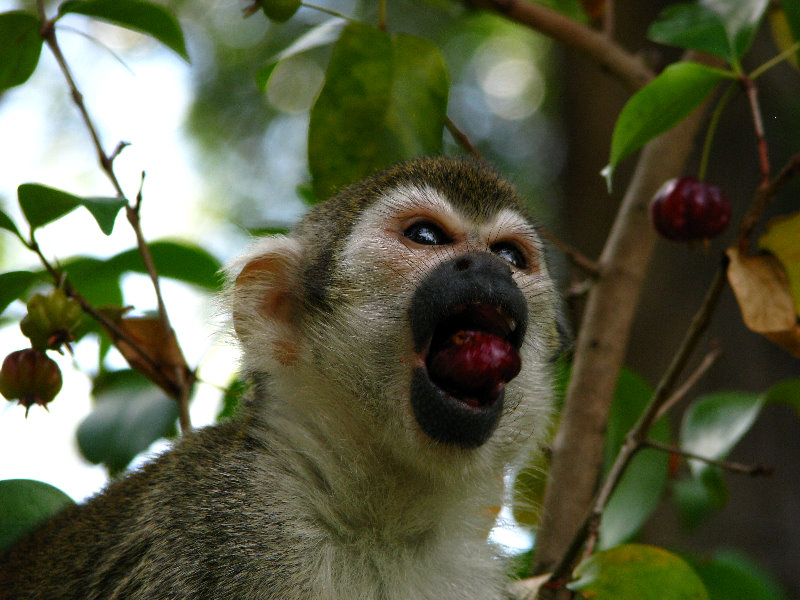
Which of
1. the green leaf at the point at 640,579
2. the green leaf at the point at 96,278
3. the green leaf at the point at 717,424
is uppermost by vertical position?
the green leaf at the point at 96,278

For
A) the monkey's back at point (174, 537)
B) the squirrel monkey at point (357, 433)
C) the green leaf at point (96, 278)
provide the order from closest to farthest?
the monkey's back at point (174, 537), the squirrel monkey at point (357, 433), the green leaf at point (96, 278)

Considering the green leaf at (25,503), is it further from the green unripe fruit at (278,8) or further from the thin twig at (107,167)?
the green unripe fruit at (278,8)

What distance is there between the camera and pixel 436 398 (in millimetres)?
2666

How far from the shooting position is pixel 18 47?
9.75 ft

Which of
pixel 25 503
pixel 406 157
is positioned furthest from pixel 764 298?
pixel 25 503

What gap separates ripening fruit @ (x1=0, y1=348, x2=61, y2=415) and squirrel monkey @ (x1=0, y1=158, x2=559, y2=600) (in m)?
0.50

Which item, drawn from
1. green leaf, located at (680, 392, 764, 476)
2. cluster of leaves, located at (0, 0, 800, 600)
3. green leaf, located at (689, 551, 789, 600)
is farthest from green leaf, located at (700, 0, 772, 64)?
green leaf, located at (689, 551, 789, 600)

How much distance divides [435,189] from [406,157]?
16.7 inches

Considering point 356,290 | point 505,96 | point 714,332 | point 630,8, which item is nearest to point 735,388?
point 714,332

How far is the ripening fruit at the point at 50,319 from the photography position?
8.59 ft

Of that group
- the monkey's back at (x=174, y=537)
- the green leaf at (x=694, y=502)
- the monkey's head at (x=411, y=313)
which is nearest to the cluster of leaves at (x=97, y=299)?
the monkey's back at (x=174, y=537)

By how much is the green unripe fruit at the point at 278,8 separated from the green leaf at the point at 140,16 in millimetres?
366

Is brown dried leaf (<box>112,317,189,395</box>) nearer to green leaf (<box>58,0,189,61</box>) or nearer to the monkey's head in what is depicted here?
the monkey's head

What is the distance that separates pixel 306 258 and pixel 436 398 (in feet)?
3.09
